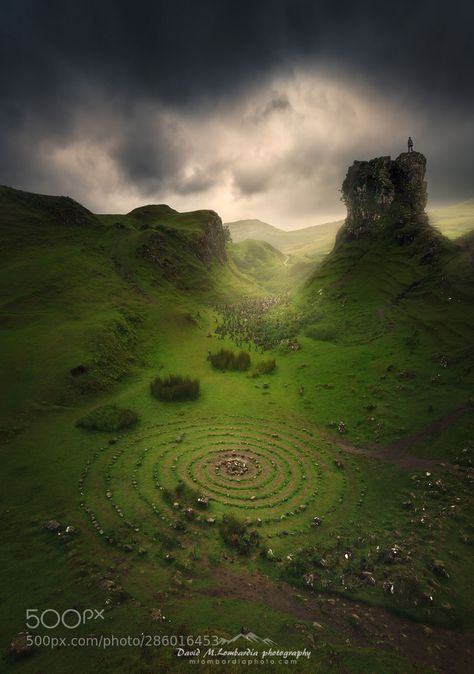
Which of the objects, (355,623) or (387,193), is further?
(387,193)

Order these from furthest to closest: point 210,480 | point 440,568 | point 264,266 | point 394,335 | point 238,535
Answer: point 264,266 → point 394,335 → point 210,480 → point 238,535 → point 440,568

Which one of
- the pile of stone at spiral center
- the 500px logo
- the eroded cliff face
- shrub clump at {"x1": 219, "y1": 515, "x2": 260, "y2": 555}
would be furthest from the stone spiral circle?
the eroded cliff face

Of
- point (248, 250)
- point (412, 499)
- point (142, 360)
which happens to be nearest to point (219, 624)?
point (412, 499)

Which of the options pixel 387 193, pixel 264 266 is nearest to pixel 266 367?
pixel 387 193

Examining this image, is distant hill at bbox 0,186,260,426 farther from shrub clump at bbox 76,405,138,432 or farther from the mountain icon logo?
the mountain icon logo

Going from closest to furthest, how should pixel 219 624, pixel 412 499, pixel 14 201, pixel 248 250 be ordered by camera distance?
pixel 219 624
pixel 412 499
pixel 14 201
pixel 248 250

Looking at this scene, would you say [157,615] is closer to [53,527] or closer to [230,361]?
[53,527]

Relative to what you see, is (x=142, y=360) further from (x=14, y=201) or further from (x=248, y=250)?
(x=248, y=250)
